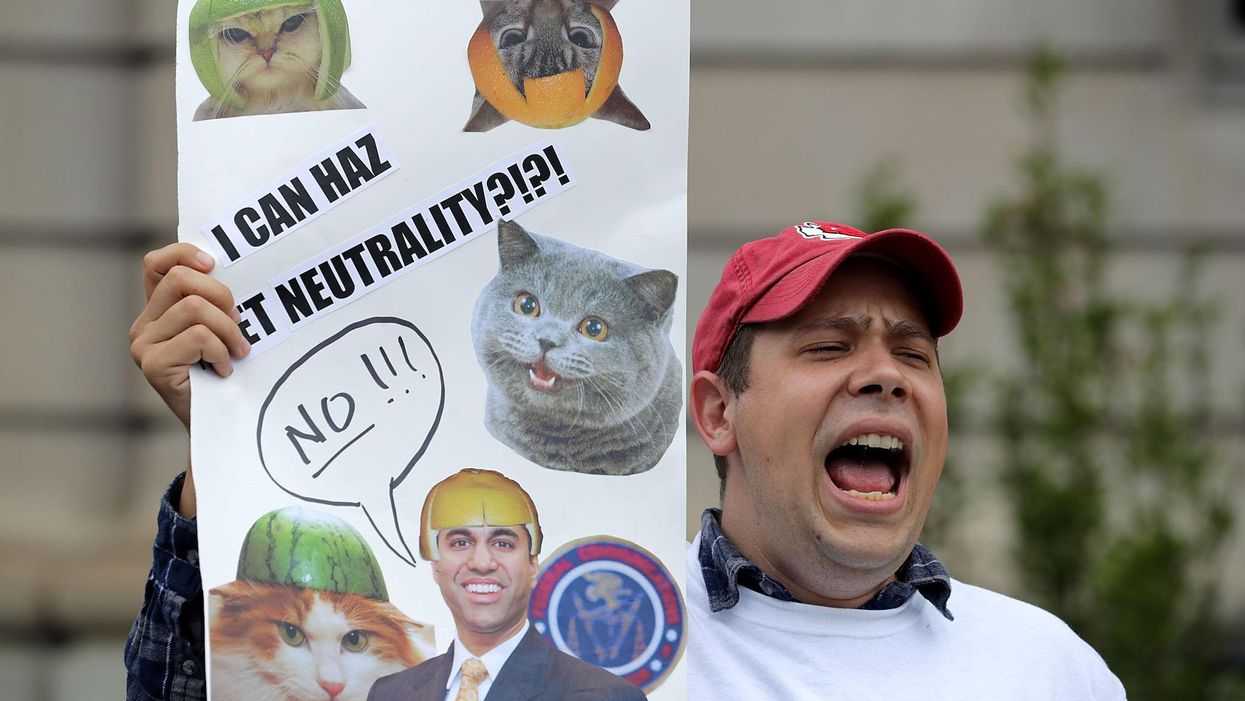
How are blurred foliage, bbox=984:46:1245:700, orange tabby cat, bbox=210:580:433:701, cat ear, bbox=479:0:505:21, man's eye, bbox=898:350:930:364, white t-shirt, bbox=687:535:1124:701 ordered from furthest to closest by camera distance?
blurred foliage, bbox=984:46:1245:700, man's eye, bbox=898:350:930:364, white t-shirt, bbox=687:535:1124:701, cat ear, bbox=479:0:505:21, orange tabby cat, bbox=210:580:433:701

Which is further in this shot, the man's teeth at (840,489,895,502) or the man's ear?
the man's ear

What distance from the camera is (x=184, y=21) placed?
1.90m

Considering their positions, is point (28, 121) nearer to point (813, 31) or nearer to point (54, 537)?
point (54, 537)

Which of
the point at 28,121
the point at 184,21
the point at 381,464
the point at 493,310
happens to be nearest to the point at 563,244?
the point at 493,310

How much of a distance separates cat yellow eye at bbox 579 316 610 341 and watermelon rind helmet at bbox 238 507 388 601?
0.39m

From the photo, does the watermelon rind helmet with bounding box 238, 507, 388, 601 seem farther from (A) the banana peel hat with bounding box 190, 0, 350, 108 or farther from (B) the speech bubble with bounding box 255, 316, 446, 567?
(A) the banana peel hat with bounding box 190, 0, 350, 108

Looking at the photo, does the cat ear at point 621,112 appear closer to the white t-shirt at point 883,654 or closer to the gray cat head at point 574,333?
the gray cat head at point 574,333

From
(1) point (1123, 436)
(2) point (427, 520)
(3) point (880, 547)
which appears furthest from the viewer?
(1) point (1123, 436)

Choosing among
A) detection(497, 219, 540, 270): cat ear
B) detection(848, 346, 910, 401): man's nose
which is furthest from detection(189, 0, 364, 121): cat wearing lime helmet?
detection(848, 346, 910, 401): man's nose

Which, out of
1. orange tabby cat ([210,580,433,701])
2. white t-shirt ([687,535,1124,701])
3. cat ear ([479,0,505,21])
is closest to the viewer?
orange tabby cat ([210,580,433,701])

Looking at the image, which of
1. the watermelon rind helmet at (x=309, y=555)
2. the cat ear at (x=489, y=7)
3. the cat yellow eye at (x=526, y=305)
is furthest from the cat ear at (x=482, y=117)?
the watermelon rind helmet at (x=309, y=555)

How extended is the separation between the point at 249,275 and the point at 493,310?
1.06 feet

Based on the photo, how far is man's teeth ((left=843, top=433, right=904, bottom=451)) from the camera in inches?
87.0

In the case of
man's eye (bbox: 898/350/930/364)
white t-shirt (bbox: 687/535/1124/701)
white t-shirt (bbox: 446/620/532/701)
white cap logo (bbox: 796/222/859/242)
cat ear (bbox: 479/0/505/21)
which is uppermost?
cat ear (bbox: 479/0/505/21)
